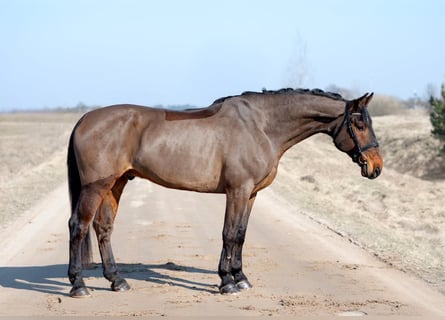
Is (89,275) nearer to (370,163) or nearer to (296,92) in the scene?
(296,92)

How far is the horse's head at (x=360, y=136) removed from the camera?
29.9 feet

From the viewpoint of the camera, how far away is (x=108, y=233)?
9469 mm

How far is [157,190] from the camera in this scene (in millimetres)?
22375

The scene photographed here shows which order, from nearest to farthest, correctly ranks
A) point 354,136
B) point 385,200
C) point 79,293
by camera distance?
point 79,293
point 354,136
point 385,200

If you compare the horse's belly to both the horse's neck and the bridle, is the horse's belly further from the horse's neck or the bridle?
the bridle

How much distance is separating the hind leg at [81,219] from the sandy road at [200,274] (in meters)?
0.25

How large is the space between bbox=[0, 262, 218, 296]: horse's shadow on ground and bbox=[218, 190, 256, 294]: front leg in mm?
249

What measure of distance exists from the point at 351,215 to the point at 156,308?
11.1 metres

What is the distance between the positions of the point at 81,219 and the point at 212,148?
1.67 m

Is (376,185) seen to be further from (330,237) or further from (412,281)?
(412,281)

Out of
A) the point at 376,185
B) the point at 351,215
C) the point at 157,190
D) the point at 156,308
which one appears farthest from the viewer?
the point at 376,185

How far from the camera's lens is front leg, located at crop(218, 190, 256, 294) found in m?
8.95

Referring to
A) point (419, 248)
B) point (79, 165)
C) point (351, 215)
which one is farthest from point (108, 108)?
point (351, 215)

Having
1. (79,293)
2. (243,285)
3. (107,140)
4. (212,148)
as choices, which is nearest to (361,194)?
(243,285)
